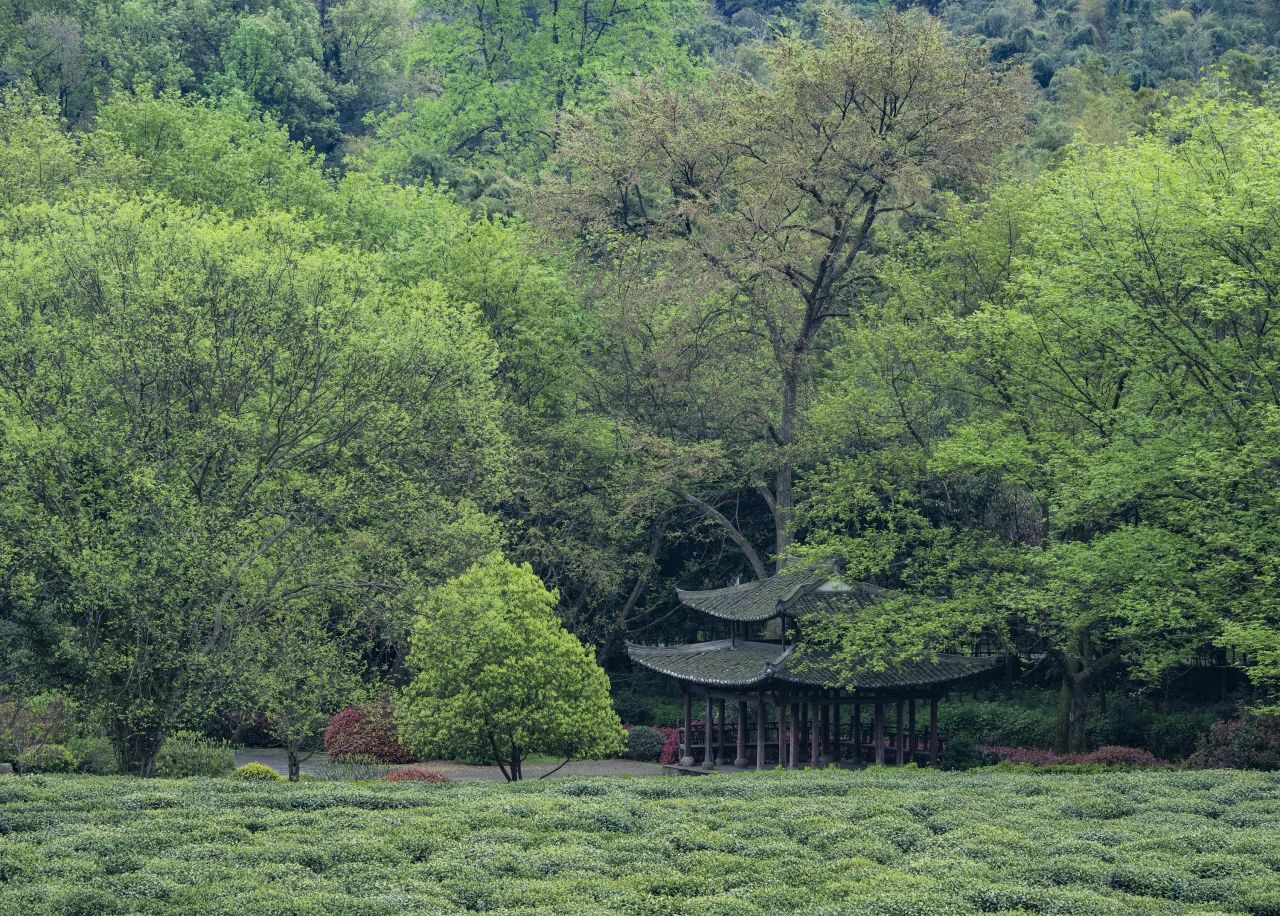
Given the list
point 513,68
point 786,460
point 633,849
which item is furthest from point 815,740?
point 513,68

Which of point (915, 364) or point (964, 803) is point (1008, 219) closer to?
point (915, 364)

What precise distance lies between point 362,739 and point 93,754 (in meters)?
9.26

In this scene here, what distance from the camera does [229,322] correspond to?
32875 mm

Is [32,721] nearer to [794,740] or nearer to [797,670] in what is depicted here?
[797,670]

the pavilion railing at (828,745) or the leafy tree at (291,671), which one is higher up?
the leafy tree at (291,671)

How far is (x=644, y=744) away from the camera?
5228 cm

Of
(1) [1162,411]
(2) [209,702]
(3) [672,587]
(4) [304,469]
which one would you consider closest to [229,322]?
(4) [304,469]

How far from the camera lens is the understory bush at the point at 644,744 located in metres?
52.1

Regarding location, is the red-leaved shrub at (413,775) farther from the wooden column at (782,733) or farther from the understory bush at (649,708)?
the understory bush at (649,708)

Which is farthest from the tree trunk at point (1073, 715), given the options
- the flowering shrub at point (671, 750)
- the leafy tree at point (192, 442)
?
the leafy tree at point (192, 442)

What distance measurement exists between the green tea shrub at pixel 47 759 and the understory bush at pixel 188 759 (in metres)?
2.90

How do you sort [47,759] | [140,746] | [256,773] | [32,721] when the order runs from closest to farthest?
[140,746] → [32,721] → [256,773] → [47,759]

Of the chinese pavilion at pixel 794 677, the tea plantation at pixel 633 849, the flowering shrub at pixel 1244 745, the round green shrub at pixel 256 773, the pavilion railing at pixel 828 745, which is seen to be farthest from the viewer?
the pavilion railing at pixel 828 745

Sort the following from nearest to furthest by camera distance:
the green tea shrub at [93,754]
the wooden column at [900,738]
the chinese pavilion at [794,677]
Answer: the green tea shrub at [93,754] < the chinese pavilion at [794,677] < the wooden column at [900,738]
